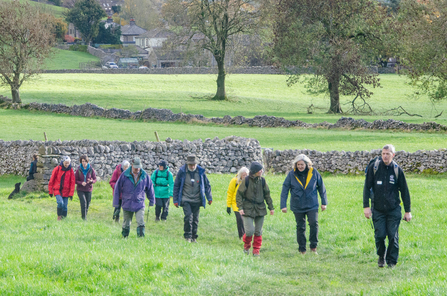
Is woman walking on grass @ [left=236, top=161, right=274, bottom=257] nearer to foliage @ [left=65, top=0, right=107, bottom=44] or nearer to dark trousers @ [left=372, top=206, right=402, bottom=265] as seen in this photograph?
dark trousers @ [left=372, top=206, right=402, bottom=265]

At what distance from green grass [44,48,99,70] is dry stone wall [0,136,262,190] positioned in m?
63.2

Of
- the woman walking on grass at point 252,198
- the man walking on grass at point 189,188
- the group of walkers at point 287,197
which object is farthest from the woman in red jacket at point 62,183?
the woman walking on grass at point 252,198

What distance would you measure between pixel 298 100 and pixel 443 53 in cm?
2447

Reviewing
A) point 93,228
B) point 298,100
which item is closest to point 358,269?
point 93,228

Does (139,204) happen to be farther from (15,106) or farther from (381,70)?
(381,70)

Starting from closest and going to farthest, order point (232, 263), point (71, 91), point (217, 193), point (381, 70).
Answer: point (232, 263) → point (217, 193) → point (71, 91) → point (381, 70)

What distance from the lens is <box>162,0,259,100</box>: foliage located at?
144 feet

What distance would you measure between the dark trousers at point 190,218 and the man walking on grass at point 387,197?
3946mm

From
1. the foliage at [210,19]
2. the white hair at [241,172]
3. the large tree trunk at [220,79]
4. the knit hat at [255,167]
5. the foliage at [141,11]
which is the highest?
the foliage at [141,11]

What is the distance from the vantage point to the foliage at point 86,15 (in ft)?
342

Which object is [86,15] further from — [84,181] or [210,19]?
[84,181]

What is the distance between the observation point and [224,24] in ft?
147

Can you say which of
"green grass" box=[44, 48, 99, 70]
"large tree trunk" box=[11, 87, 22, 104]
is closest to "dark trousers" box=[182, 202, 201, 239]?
"large tree trunk" box=[11, 87, 22, 104]

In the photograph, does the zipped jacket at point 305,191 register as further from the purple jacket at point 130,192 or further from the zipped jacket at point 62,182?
the zipped jacket at point 62,182
